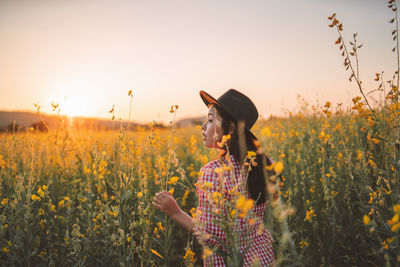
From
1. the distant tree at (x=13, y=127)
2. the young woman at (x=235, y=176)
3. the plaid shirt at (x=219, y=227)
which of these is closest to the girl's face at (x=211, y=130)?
the young woman at (x=235, y=176)

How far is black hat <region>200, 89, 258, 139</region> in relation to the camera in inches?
71.2

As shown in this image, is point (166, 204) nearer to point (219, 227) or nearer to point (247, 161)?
point (219, 227)

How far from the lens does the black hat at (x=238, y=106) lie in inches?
71.2

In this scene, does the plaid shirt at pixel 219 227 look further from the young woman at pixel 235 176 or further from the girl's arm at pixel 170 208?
the girl's arm at pixel 170 208

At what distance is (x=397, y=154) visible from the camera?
4.87 ft

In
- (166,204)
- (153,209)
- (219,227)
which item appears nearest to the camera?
(219,227)

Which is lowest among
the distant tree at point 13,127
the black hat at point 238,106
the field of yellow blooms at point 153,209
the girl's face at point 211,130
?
the field of yellow blooms at point 153,209

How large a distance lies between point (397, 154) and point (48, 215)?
2860mm

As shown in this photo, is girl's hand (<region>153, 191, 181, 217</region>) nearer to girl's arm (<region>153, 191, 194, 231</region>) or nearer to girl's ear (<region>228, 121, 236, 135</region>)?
girl's arm (<region>153, 191, 194, 231</region>)

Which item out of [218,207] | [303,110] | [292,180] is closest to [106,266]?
[218,207]

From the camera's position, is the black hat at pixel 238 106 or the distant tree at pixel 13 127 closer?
the black hat at pixel 238 106

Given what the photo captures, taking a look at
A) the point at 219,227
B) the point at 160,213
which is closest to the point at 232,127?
the point at 219,227

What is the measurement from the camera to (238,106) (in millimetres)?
1839

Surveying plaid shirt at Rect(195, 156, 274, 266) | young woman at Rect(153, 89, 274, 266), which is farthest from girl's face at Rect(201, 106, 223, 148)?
plaid shirt at Rect(195, 156, 274, 266)
